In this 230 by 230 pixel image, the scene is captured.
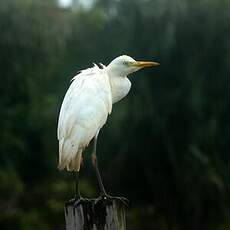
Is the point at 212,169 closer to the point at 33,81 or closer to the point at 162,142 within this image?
the point at 162,142

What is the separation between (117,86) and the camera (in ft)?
16.2

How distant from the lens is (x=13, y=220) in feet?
49.6

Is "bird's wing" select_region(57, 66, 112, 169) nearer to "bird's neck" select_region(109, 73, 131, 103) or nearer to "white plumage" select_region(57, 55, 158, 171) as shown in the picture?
"white plumage" select_region(57, 55, 158, 171)

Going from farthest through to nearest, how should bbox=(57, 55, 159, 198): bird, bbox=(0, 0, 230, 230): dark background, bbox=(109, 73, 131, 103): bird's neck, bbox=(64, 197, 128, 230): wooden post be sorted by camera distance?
bbox=(0, 0, 230, 230): dark background
bbox=(109, 73, 131, 103): bird's neck
bbox=(57, 55, 159, 198): bird
bbox=(64, 197, 128, 230): wooden post

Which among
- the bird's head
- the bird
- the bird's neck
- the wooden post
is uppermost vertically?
the bird's head

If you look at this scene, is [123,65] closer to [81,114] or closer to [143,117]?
[81,114]

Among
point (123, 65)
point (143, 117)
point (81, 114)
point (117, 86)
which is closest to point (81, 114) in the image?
point (81, 114)

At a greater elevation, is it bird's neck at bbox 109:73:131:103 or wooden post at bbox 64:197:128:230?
bird's neck at bbox 109:73:131:103

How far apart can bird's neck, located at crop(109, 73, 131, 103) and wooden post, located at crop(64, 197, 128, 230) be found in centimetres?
147

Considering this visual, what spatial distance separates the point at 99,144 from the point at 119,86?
10460 millimetres

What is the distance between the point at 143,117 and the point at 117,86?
34.2ft

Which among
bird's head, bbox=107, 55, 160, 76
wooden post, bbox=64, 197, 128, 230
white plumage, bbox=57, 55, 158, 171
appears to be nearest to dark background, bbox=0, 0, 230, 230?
bird's head, bbox=107, 55, 160, 76

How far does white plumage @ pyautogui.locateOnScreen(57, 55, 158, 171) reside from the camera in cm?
421

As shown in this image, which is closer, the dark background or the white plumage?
the white plumage
